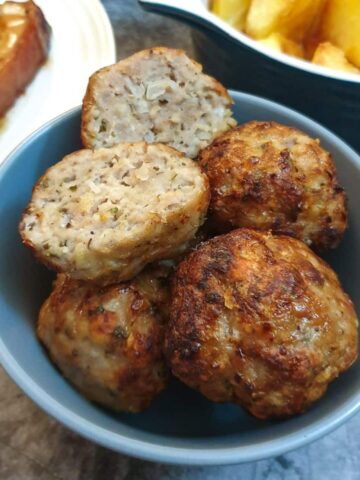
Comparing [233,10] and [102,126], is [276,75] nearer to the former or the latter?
[233,10]

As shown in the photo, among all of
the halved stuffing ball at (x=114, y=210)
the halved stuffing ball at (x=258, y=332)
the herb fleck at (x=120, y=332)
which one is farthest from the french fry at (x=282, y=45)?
the herb fleck at (x=120, y=332)

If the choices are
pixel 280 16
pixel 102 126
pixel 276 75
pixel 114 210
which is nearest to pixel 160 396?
pixel 114 210

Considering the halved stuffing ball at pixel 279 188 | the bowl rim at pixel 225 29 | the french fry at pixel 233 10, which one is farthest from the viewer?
the french fry at pixel 233 10

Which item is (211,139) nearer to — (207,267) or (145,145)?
(145,145)

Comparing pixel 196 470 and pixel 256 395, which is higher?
pixel 256 395

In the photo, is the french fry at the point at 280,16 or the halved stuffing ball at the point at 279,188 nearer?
the halved stuffing ball at the point at 279,188

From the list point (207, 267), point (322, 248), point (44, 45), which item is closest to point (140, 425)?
point (207, 267)

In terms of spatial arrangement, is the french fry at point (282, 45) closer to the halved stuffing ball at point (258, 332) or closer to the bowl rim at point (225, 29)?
the bowl rim at point (225, 29)
